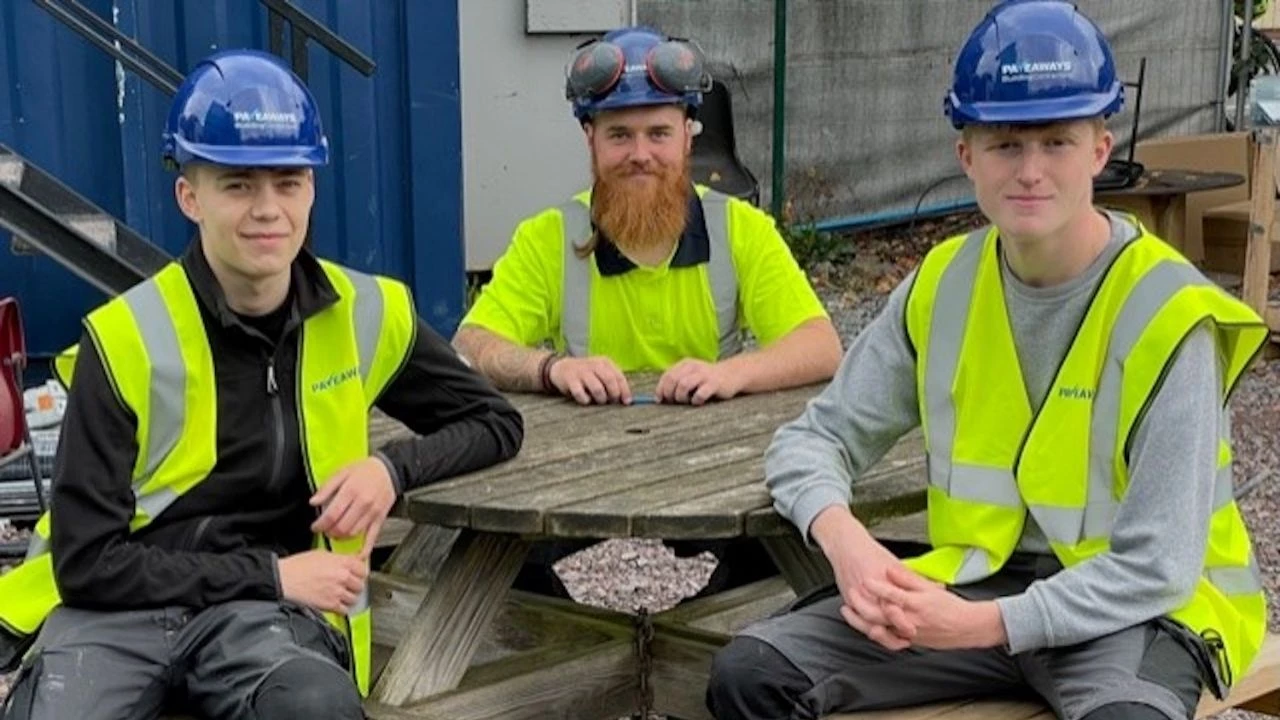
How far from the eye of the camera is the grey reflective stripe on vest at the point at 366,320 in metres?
3.47

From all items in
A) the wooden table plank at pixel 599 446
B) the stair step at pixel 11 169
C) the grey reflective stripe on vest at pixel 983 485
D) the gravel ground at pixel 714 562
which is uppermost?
the grey reflective stripe on vest at pixel 983 485

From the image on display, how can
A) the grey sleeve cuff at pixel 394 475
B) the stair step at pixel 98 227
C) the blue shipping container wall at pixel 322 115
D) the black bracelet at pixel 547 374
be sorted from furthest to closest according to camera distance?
the blue shipping container wall at pixel 322 115 → the stair step at pixel 98 227 → the black bracelet at pixel 547 374 → the grey sleeve cuff at pixel 394 475

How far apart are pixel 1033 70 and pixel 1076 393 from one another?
19.1 inches

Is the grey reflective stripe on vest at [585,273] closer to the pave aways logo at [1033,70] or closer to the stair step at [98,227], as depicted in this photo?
the pave aways logo at [1033,70]

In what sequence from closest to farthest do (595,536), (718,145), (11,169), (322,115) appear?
(595,536), (11,169), (322,115), (718,145)

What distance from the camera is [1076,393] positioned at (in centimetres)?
308

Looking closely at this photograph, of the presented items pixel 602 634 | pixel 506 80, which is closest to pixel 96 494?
pixel 602 634

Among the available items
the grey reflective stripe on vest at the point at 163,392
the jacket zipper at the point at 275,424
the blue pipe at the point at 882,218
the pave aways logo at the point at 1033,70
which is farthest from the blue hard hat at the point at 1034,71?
the blue pipe at the point at 882,218

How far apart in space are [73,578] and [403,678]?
780mm

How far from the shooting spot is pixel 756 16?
1161 cm

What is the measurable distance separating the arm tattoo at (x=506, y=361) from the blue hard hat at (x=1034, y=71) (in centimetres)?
143

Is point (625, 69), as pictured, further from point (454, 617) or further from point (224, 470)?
point (224, 470)

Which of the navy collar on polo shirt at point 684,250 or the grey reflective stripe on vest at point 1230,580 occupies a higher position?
the navy collar on polo shirt at point 684,250

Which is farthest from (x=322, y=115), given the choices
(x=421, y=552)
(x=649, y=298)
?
(x=649, y=298)
